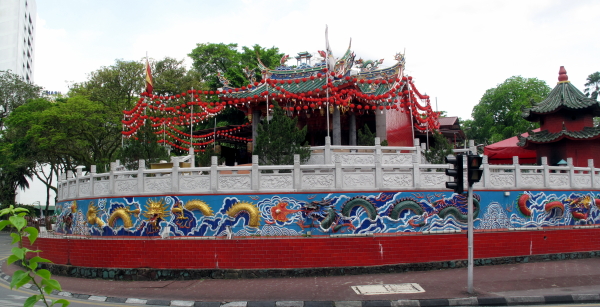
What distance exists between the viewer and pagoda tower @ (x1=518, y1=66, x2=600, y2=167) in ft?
63.7

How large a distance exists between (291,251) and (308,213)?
1.32 m

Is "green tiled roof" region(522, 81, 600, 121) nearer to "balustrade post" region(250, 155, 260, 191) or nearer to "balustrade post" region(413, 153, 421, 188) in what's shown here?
"balustrade post" region(413, 153, 421, 188)

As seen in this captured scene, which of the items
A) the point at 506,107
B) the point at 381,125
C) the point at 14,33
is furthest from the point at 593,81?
the point at 14,33

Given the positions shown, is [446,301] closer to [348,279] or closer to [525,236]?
[348,279]

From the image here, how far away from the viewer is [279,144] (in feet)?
51.0

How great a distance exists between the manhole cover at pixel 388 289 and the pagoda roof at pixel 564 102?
13239 mm

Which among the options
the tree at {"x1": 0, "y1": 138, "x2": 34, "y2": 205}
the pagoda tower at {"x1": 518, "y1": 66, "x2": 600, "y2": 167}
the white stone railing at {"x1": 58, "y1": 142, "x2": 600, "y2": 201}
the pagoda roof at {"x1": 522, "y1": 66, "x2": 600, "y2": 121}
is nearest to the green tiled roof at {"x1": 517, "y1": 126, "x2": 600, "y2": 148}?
the pagoda tower at {"x1": 518, "y1": 66, "x2": 600, "y2": 167}

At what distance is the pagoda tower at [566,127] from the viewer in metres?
19.4

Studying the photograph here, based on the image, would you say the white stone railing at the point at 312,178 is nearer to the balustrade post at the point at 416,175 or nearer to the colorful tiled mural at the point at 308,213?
the balustrade post at the point at 416,175

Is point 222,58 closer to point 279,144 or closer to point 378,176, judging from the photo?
point 279,144

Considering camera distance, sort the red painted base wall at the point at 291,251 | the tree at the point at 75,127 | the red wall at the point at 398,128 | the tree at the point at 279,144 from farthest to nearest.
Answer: the tree at the point at 75,127 → the red wall at the point at 398,128 → the tree at the point at 279,144 → the red painted base wall at the point at 291,251

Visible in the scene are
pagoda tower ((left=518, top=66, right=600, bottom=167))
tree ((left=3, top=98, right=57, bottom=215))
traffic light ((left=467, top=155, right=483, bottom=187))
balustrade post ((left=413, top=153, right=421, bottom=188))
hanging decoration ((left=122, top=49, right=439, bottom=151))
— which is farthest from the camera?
tree ((left=3, top=98, right=57, bottom=215))

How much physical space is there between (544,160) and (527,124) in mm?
28136

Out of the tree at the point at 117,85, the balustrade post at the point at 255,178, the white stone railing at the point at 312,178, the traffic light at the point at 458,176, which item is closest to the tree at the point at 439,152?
the white stone railing at the point at 312,178
